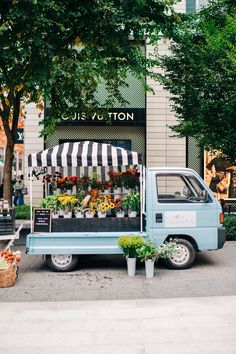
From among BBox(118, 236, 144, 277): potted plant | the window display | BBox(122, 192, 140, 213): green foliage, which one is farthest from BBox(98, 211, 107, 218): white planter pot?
the window display

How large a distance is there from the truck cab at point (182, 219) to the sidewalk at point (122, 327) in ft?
7.19

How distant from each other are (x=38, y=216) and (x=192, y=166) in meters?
12.3

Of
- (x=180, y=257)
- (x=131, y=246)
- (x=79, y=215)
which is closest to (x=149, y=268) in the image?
(x=131, y=246)

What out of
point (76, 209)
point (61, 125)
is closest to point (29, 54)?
point (76, 209)

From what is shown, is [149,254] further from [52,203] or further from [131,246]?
[52,203]

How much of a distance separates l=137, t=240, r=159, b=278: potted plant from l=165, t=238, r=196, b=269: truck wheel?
82 centimetres

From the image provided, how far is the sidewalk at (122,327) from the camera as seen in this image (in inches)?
214

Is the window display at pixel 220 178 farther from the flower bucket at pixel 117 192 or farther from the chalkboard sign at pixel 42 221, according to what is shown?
the chalkboard sign at pixel 42 221

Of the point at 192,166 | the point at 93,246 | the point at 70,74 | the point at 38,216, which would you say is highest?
the point at 70,74

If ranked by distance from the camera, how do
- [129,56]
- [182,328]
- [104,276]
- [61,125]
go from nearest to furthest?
[182,328]
[104,276]
[129,56]
[61,125]

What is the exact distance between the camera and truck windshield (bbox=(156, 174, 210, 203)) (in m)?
9.66

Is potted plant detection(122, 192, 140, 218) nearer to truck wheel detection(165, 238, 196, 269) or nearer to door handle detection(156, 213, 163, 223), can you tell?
door handle detection(156, 213, 163, 223)

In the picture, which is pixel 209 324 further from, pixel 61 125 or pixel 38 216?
pixel 61 125

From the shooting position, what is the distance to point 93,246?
30.6 ft
